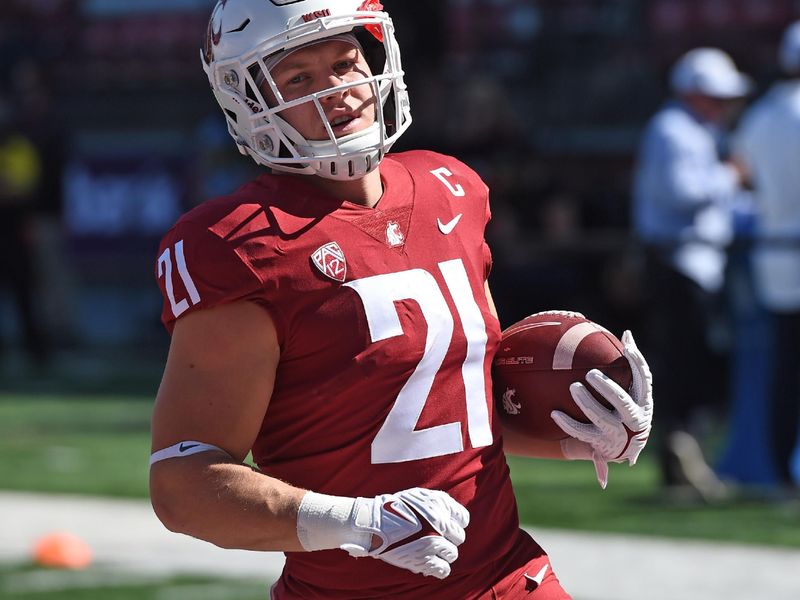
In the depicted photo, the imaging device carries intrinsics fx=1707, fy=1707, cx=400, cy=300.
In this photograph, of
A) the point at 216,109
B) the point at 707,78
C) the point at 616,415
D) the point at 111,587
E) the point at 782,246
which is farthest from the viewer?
the point at 216,109

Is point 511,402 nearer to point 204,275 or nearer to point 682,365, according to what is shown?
point 204,275

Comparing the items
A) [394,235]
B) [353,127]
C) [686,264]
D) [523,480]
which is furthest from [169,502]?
[523,480]

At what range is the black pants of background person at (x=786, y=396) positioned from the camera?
7.91 meters

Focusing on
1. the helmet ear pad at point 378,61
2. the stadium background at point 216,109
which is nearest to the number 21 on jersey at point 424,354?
the helmet ear pad at point 378,61

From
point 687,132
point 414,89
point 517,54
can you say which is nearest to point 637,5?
point 517,54

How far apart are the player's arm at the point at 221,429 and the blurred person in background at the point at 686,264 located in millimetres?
5170

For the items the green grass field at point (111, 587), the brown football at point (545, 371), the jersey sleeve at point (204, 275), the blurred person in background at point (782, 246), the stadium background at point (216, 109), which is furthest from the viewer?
the stadium background at point (216, 109)

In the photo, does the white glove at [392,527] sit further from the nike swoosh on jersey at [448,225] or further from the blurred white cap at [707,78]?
the blurred white cap at [707,78]

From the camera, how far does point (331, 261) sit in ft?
10.0

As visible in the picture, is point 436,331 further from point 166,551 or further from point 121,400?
point 121,400

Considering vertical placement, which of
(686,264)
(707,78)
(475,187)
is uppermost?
(475,187)

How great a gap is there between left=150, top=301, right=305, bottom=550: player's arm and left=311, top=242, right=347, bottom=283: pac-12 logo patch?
13 cm

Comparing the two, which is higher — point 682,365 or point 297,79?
point 297,79

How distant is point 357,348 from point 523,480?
575 centimetres
